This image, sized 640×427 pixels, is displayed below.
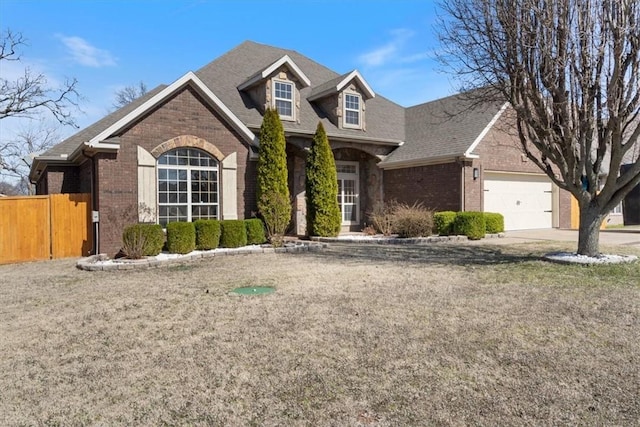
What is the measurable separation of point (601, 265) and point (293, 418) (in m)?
8.72

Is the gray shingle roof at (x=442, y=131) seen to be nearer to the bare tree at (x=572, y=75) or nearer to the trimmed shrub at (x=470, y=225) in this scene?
the trimmed shrub at (x=470, y=225)

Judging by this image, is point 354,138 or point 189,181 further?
point 354,138

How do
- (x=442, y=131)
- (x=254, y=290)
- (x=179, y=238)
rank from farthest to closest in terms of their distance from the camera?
(x=442, y=131) < (x=179, y=238) < (x=254, y=290)

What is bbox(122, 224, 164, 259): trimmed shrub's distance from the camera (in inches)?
419

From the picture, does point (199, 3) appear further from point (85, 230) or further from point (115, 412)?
point (115, 412)

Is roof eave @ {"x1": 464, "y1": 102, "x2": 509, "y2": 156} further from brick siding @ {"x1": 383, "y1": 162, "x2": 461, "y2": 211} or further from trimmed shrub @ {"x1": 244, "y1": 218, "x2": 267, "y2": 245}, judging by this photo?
trimmed shrub @ {"x1": 244, "y1": 218, "x2": 267, "y2": 245}

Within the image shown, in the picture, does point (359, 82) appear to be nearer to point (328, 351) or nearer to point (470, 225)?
point (470, 225)

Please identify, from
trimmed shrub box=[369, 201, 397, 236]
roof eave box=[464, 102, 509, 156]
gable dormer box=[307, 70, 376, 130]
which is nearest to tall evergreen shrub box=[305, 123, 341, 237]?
trimmed shrub box=[369, 201, 397, 236]

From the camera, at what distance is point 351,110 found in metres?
18.7

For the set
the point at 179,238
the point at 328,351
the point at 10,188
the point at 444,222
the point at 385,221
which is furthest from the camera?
the point at 10,188

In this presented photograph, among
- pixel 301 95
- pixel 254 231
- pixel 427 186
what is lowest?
pixel 254 231

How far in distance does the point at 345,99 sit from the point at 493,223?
25.9ft

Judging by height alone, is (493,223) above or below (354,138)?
below

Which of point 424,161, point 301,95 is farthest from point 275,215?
point 301,95
